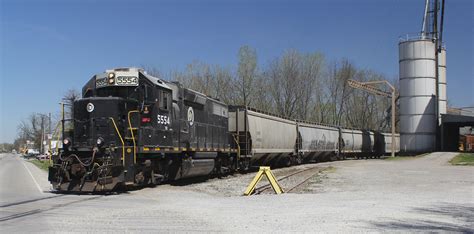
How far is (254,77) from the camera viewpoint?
207 feet

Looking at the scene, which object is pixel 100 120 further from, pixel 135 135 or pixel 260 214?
pixel 260 214

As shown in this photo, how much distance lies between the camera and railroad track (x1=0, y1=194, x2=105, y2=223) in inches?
413

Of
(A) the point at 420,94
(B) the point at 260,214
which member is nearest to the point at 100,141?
(B) the point at 260,214

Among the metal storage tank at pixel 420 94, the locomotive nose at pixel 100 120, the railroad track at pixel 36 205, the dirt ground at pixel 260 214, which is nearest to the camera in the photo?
the dirt ground at pixel 260 214

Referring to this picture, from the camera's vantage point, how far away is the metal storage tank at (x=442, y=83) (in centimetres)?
5809

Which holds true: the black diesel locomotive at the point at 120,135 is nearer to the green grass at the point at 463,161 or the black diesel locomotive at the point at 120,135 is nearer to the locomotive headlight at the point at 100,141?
the locomotive headlight at the point at 100,141

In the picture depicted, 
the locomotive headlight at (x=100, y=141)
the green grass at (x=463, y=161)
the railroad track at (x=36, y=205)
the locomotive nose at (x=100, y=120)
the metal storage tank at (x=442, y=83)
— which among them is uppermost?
the metal storage tank at (x=442, y=83)

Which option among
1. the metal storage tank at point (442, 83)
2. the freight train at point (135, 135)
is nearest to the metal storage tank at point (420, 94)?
the metal storage tank at point (442, 83)

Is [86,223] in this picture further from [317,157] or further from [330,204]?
[317,157]

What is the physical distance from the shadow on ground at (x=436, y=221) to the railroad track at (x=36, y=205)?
298 inches

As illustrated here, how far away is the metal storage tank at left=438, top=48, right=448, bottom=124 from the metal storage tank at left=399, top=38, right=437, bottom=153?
3067 millimetres

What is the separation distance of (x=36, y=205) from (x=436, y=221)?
31.3ft

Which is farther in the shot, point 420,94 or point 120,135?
point 420,94

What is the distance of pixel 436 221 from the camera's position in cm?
950
